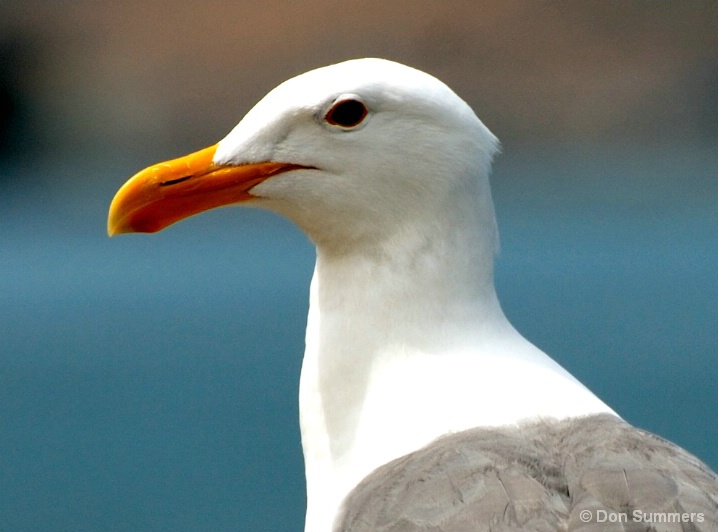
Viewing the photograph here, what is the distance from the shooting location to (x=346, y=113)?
1.39 m

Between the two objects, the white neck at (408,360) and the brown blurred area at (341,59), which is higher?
the brown blurred area at (341,59)

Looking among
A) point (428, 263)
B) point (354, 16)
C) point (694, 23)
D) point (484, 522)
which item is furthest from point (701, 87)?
point (484, 522)

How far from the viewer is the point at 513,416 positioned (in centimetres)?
131

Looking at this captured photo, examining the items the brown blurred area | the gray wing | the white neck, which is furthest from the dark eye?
the brown blurred area

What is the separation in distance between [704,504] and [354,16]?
12.1ft

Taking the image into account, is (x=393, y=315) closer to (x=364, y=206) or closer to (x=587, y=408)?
(x=364, y=206)

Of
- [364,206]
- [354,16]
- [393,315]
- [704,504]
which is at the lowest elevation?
[704,504]

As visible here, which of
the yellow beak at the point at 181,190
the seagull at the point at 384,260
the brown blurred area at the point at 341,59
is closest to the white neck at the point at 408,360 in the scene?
the seagull at the point at 384,260

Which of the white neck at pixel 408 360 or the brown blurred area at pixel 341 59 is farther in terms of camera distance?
the brown blurred area at pixel 341 59

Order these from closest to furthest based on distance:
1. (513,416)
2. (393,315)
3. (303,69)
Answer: (513,416), (393,315), (303,69)

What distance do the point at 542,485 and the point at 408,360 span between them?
0.91 ft

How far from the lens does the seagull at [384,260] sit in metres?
1.35

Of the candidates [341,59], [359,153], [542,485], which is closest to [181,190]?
[359,153]

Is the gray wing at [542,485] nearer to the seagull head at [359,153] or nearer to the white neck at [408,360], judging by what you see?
the white neck at [408,360]
